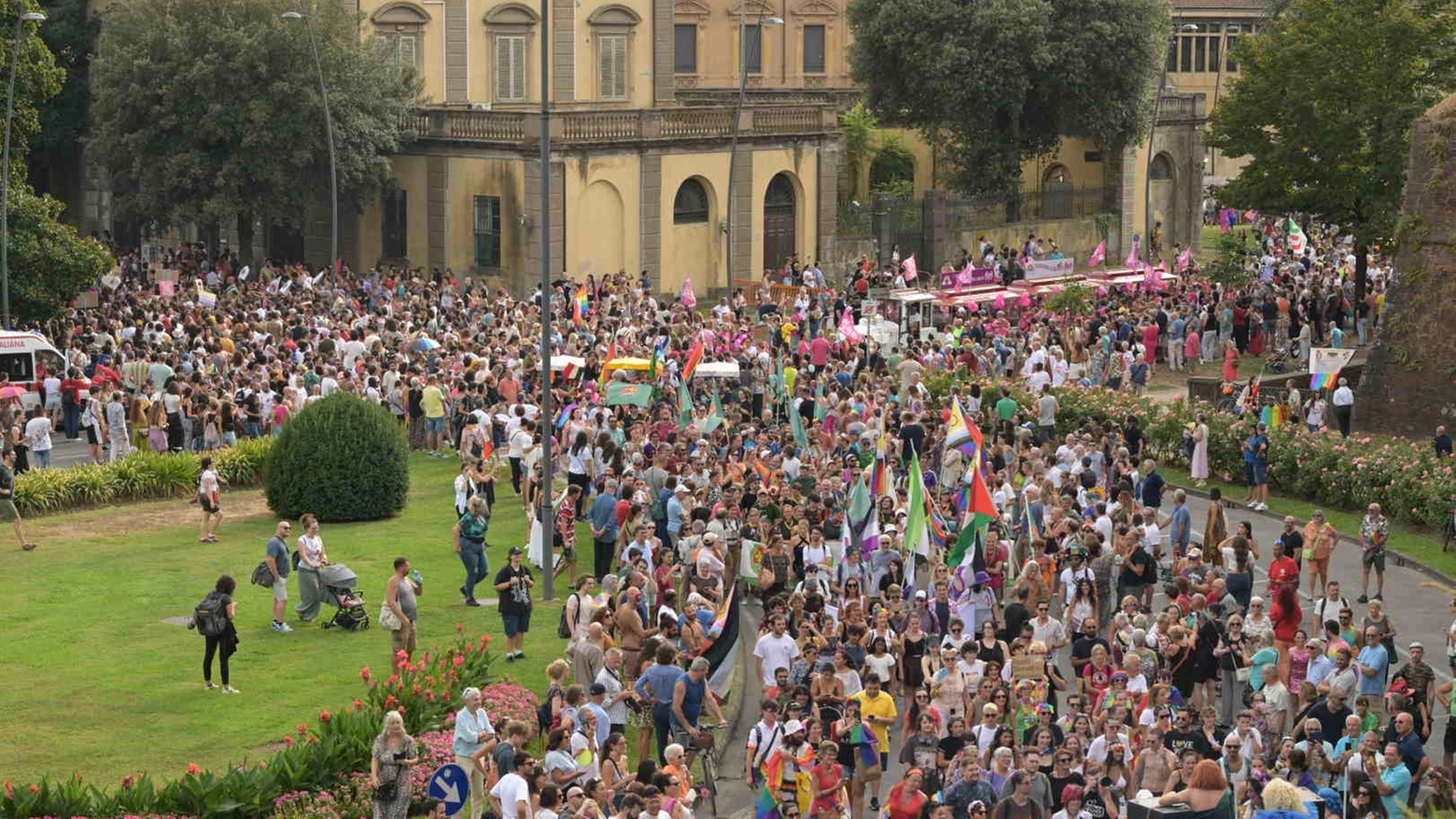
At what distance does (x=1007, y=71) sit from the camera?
60719mm

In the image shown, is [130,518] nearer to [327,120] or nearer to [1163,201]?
[327,120]

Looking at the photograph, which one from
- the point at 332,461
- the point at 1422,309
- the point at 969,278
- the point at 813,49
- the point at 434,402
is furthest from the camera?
the point at 813,49

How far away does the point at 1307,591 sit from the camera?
88.1ft

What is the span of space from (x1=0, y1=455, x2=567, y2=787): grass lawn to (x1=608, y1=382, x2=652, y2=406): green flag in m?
2.15

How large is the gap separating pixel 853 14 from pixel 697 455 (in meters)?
38.0

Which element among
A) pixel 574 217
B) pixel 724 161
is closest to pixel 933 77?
pixel 724 161

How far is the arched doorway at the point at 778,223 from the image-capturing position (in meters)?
58.0

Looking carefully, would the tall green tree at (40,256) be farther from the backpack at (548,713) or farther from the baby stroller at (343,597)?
the backpack at (548,713)

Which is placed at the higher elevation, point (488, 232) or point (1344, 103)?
point (1344, 103)

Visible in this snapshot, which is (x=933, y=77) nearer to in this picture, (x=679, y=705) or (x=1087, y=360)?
(x=1087, y=360)

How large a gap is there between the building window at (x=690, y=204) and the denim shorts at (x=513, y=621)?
3355 cm

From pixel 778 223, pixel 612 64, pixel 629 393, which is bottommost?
pixel 629 393

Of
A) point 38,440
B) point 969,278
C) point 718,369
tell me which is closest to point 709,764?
point 38,440

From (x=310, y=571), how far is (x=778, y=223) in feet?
117
